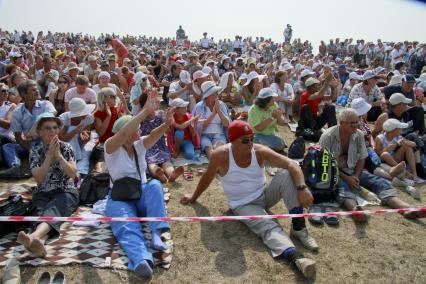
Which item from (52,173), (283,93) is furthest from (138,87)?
(52,173)

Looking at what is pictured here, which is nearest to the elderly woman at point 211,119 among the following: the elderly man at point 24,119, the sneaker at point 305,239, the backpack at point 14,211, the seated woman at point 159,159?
the seated woman at point 159,159

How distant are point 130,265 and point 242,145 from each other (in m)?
1.58

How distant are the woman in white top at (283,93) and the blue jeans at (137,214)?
221 inches

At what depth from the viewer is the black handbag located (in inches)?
156

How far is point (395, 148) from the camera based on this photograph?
19.6ft

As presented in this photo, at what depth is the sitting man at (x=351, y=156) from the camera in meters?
4.99

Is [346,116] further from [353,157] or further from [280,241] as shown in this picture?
[280,241]

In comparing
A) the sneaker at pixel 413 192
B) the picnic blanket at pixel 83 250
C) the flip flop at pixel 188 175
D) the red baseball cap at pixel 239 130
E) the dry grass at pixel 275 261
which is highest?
the red baseball cap at pixel 239 130

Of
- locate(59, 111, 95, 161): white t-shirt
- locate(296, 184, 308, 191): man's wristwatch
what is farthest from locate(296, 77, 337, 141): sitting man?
locate(59, 111, 95, 161): white t-shirt

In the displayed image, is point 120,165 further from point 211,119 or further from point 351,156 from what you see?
point 351,156

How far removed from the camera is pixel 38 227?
3.66 meters

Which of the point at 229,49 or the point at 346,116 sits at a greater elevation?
the point at 229,49

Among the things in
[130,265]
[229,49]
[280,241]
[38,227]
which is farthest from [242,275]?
[229,49]

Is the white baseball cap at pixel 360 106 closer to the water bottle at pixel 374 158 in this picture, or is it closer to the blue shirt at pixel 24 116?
the water bottle at pixel 374 158
